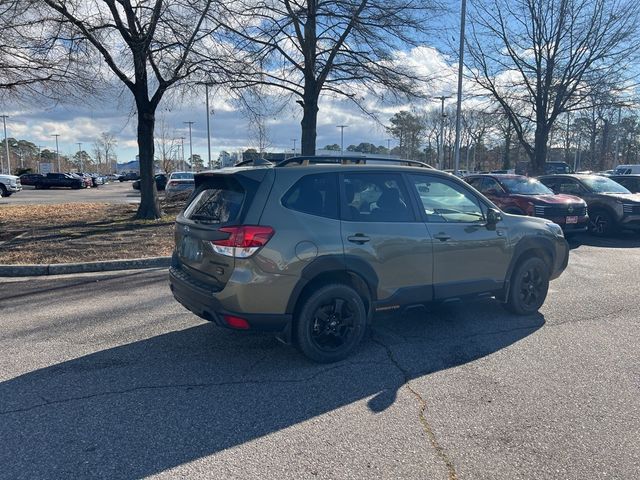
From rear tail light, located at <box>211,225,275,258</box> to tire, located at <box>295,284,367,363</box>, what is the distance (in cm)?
67

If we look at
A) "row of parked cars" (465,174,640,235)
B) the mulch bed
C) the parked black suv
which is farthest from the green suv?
the parked black suv

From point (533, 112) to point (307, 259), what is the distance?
21.8 metres

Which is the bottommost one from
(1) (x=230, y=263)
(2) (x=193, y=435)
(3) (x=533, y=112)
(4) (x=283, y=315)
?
(2) (x=193, y=435)

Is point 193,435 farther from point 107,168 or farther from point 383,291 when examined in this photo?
point 107,168

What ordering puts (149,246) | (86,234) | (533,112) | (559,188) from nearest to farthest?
(149,246)
(86,234)
(559,188)
(533,112)

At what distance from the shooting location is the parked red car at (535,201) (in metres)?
11.0

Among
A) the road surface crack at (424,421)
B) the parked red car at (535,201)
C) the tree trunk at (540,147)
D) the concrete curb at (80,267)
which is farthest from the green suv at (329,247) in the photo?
the tree trunk at (540,147)

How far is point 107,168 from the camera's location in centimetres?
10462

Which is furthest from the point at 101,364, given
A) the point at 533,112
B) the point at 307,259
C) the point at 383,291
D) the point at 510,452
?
the point at 533,112

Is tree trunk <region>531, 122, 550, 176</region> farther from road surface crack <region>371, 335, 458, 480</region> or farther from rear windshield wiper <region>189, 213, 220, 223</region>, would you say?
rear windshield wiper <region>189, 213, 220, 223</region>

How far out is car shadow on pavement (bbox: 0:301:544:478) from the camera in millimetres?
2875

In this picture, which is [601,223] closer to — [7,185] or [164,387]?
[164,387]

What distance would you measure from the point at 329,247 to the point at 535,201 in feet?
28.8

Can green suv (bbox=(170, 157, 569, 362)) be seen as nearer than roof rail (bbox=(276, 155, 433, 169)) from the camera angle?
Yes
